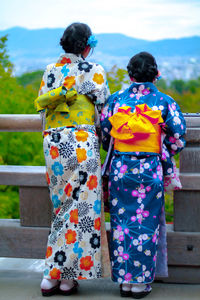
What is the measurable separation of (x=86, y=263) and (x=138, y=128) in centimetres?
90

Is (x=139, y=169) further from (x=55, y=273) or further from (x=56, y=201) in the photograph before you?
(x=55, y=273)

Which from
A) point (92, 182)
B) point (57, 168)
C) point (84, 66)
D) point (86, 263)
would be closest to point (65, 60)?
point (84, 66)

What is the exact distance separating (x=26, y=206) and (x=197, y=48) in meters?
86.6

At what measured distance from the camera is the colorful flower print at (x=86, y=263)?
2.77 meters

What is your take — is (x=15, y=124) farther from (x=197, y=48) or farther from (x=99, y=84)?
(x=197, y=48)

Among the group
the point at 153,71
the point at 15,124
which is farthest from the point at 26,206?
the point at 153,71

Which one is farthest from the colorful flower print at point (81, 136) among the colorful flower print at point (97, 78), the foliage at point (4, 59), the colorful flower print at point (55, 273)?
the foliage at point (4, 59)

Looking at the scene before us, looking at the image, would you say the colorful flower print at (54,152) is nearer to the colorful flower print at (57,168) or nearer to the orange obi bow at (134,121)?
the colorful flower print at (57,168)

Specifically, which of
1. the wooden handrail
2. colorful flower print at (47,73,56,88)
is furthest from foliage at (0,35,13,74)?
colorful flower print at (47,73,56,88)

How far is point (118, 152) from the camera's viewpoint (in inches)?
110

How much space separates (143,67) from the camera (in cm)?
273

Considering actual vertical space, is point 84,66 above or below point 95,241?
above

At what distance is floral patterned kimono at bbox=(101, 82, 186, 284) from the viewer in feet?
8.86

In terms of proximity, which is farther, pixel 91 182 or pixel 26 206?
pixel 26 206
